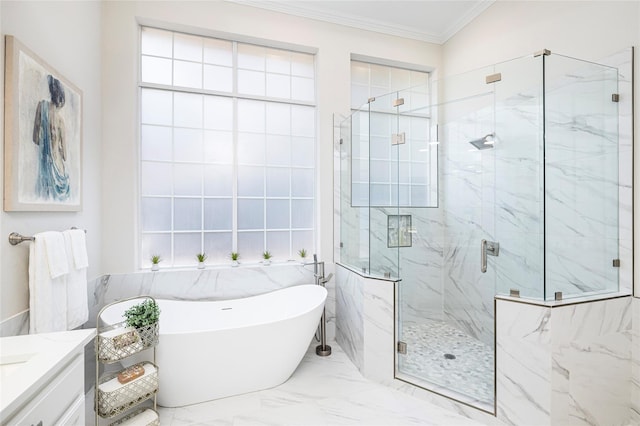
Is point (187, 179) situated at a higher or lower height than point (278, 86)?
lower

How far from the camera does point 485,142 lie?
2.40 meters

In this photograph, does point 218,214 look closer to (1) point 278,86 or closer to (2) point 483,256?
(1) point 278,86

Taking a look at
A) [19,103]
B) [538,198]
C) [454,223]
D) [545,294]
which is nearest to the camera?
[19,103]

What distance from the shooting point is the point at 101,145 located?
2.49 metres

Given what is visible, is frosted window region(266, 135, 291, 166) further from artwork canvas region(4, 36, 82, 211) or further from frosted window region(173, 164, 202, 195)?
artwork canvas region(4, 36, 82, 211)

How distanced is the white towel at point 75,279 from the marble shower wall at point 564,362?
2.58 meters

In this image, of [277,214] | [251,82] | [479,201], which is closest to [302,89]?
[251,82]

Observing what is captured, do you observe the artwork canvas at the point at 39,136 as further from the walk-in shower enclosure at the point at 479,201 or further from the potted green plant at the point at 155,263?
the walk-in shower enclosure at the point at 479,201

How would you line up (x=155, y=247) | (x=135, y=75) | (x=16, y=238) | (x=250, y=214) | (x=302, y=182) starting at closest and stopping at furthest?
(x=16, y=238)
(x=135, y=75)
(x=155, y=247)
(x=250, y=214)
(x=302, y=182)

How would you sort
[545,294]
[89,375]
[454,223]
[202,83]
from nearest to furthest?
[545,294] < [89,375] < [454,223] < [202,83]

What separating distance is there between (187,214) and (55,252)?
3.98ft

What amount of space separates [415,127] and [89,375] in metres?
3.25

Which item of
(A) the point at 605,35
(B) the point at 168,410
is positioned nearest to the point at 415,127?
(A) the point at 605,35

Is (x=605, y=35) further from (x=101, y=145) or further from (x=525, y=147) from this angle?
(x=101, y=145)
